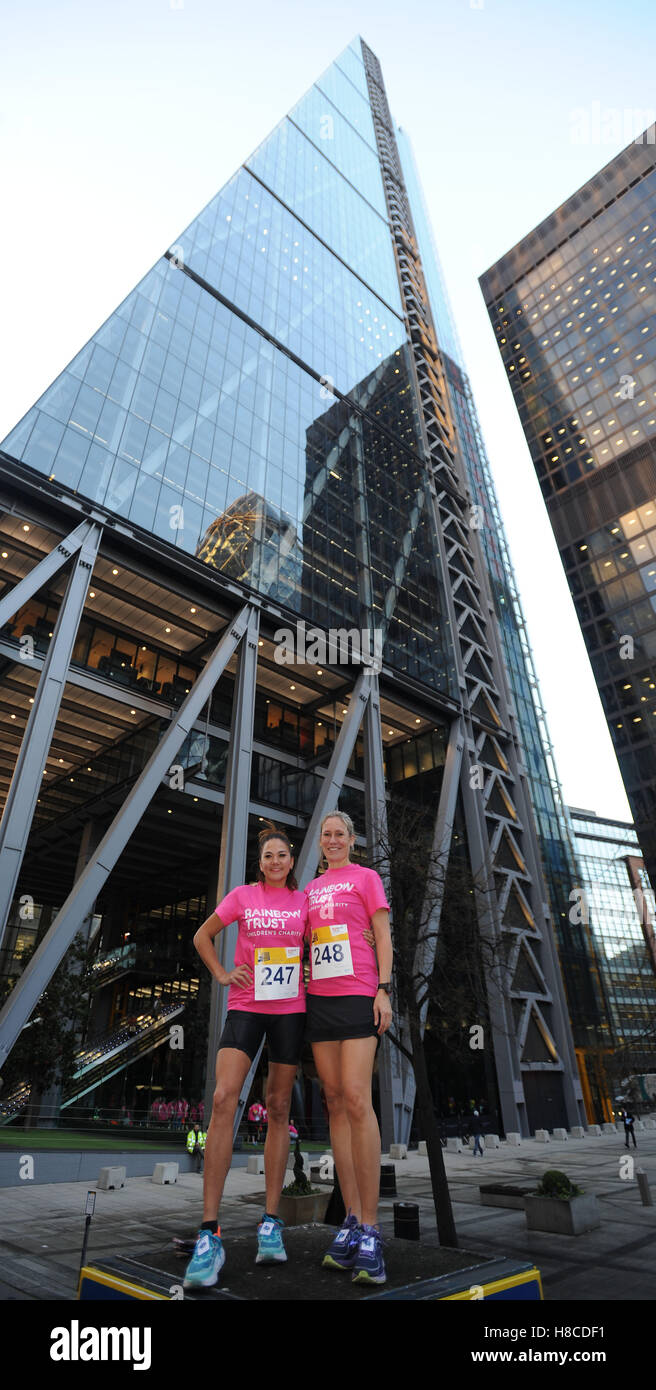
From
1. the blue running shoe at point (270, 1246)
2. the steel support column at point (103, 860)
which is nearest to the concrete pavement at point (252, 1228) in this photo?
the blue running shoe at point (270, 1246)

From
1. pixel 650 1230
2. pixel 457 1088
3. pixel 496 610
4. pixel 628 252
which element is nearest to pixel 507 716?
pixel 496 610

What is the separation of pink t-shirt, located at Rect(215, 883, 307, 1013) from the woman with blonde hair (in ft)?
0.35

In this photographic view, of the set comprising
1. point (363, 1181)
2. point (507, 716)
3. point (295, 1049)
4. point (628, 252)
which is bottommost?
point (363, 1181)

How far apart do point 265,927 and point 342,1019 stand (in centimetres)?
73

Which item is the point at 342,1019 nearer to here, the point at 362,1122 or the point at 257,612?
the point at 362,1122

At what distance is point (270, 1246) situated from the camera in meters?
3.86

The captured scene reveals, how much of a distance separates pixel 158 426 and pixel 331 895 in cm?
2718

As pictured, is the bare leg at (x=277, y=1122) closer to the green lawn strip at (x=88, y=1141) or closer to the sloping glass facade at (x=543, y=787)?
the green lawn strip at (x=88, y=1141)

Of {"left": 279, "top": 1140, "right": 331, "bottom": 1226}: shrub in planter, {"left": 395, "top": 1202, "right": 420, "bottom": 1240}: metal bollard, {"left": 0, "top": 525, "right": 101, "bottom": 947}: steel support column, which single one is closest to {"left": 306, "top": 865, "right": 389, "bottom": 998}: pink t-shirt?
{"left": 395, "top": 1202, "right": 420, "bottom": 1240}: metal bollard

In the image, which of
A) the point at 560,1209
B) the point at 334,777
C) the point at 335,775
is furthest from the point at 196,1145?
the point at 335,775

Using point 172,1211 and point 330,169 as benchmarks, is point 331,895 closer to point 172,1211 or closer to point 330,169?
point 172,1211

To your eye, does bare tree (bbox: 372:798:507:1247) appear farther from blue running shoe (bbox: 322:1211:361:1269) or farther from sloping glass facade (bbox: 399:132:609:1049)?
sloping glass facade (bbox: 399:132:609:1049)

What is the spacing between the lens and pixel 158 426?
1096 inches

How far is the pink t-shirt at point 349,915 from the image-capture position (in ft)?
13.8
